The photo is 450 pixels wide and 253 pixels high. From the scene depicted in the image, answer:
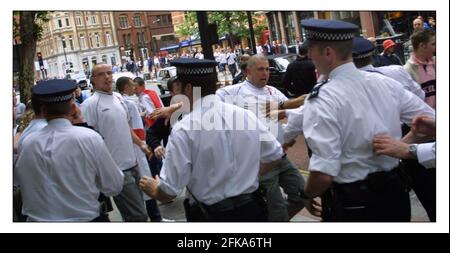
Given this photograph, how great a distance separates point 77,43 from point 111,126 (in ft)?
2.66

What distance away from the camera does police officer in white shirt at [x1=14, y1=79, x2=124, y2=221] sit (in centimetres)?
271

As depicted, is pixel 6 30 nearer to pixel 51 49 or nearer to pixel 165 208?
pixel 51 49

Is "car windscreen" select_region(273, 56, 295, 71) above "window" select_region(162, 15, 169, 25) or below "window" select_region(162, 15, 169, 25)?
below

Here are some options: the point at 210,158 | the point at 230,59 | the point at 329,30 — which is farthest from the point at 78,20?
the point at 230,59

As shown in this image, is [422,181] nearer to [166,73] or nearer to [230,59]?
[166,73]

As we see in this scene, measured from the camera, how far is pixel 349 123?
236 cm

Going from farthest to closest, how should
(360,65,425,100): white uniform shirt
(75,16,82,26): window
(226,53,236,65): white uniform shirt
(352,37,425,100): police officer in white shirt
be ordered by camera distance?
(226,53,236,65): white uniform shirt, (360,65,425,100): white uniform shirt, (352,37,425,100): police officer in white shirt, (75,16,82,26): window

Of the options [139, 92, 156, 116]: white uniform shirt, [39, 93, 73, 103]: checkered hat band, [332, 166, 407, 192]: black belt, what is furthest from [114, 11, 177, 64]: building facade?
[332, 166, 407, 192]: black belt

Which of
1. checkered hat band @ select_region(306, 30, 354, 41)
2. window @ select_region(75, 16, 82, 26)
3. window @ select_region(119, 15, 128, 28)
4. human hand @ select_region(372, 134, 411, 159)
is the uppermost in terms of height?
window @ select_region(75, 16, 82, 26)

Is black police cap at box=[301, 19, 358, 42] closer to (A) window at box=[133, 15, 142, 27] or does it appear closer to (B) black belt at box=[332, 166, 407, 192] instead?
(B) black belt at box=[332, 166, 407, 192]

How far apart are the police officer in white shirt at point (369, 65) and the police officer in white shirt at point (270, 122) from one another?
782mm

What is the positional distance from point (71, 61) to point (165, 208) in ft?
6.47

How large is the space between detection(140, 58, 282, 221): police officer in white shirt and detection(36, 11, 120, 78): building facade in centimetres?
116

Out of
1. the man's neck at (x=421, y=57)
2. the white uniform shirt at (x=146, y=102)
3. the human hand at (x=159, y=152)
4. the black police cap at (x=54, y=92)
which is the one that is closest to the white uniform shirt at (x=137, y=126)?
the human hand at (x=159, y=152)
